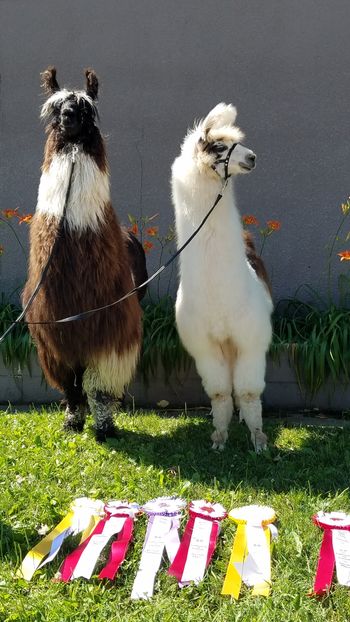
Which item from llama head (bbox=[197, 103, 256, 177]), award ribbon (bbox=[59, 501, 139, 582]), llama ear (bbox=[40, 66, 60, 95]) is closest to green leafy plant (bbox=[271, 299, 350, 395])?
llama head (bbox=[197, 103, 256, 177])

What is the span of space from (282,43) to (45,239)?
3.34m

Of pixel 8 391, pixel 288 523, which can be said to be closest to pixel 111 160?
pixel 8 391

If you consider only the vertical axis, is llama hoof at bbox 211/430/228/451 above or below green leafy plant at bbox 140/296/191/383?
below

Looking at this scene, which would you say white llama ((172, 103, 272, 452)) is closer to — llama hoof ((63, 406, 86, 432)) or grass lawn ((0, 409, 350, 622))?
grass lawn ((0, 409, 350, 622))

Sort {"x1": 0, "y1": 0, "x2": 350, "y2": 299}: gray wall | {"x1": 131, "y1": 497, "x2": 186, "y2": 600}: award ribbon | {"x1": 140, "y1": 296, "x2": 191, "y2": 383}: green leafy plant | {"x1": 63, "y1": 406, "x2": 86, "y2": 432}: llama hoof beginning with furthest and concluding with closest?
{"x1": 0, "y1": 0, "x2": 350, "y2": 299}: gray wall < {"x1": 140, "y1": 296, "x2": 191, "y2": 383}: green leafy plant < {"x1": 63, "y1": 406, "x2": 86, "y2": 432}: llama hoof < {"x1": 131, "y1": 497, "x2": 186, "y2": 600}: award ribbon

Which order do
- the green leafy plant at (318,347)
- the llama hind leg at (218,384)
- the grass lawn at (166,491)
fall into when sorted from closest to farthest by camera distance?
the grass lawn at (166,491) < the llama hind leg at (218,384) < the green leafy plant at (318,347)

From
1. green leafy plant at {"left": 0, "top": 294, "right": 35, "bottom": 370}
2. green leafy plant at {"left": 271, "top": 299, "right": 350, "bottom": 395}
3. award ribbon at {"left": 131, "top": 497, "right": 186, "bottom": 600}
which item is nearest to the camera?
award ribbon at {"left": 131, "top": 497, "right": 186, "bottom": 600}

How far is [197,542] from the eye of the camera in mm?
2480

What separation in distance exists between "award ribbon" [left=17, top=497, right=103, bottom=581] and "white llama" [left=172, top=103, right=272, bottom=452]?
1.10m

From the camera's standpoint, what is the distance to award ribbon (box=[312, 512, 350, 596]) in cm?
224

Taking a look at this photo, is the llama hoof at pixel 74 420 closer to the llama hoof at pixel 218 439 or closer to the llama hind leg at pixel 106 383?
the llama hind leg at pixel 106 383

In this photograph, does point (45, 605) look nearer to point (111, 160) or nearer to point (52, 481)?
point (52, 481)

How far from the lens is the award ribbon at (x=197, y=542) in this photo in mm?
2343

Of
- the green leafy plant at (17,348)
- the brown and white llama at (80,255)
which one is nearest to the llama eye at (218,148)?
the brown and white llama at (80,255)
